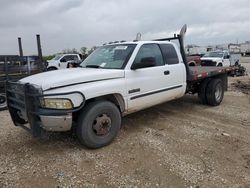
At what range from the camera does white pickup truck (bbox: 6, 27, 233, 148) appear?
3.94m

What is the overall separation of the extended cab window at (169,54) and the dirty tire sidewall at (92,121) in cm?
191

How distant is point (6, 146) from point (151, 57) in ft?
10.6

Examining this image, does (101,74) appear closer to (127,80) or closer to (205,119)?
(127,80)

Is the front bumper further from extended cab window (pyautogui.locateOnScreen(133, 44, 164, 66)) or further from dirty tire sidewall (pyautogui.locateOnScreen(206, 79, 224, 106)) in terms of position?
dirty tire sidewall (pyautogui.locateOnScreen(206, 79, 224, 106))

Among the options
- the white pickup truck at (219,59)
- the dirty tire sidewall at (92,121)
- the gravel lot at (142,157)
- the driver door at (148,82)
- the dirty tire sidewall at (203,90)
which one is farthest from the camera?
the white pickup truck at (219,59)

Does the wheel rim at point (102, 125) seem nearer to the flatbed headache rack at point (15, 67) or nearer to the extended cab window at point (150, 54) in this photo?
the extended cab window at point (150, 54)

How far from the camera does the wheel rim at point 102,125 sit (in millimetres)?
4332

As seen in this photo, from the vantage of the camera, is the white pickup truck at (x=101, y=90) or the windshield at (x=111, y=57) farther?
the windshield at (x=111, y=57)

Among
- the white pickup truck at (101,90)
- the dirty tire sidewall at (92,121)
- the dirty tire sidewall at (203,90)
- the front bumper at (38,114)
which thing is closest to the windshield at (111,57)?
the white pickup truck at (101,90)

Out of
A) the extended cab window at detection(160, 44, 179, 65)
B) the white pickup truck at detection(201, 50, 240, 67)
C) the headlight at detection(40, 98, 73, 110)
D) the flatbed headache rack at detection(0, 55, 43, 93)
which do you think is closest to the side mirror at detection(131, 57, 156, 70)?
the extended cab window at detection(160, 44, 179, 65)

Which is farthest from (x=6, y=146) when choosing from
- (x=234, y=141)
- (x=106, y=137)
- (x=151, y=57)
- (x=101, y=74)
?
(x=234, y=141)

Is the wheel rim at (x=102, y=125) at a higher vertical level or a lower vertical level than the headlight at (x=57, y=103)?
lower

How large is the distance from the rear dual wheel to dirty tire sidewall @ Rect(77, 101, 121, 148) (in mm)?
3621

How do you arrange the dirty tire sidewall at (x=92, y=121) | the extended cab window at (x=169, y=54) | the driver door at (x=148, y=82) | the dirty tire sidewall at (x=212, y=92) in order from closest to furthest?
the dirty tire sidewall at (x=92, y=121) → the driver door at (x=148, y=82) → the extended cab window at (x=169, y=54) → the dirty tire sidewall at (x=212, y=92)
